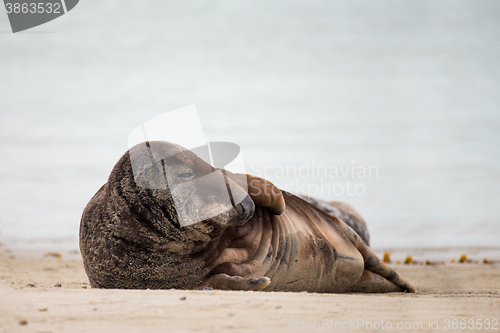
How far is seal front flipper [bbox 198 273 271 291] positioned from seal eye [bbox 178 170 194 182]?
0.78 metres

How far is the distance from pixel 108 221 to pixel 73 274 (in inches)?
111

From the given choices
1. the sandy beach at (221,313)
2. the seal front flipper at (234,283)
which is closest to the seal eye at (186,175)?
the seal front flipper at (234,283)

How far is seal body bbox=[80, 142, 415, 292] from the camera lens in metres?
3.30

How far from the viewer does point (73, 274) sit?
18.8 feet

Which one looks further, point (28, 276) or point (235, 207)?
point (28, 276)

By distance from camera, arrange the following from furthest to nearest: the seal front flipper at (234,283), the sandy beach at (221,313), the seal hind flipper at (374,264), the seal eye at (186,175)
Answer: the seal hind flipper at (374,264) < the seal eye at (186,175) < the seal front flipper at (234,283) < the sandy beach at (221,313)

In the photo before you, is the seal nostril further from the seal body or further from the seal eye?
the seal eye

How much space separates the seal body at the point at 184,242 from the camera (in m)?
3.30

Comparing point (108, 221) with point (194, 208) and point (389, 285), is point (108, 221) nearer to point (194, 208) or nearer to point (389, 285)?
point (194, 208)

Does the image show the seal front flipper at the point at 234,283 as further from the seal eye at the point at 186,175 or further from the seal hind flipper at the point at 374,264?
the seal hind flipper at the point at 374,264

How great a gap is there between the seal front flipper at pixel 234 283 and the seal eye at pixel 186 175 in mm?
779

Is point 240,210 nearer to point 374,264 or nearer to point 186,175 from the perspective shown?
point 186,175

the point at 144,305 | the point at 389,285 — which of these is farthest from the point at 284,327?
the point at 389,285

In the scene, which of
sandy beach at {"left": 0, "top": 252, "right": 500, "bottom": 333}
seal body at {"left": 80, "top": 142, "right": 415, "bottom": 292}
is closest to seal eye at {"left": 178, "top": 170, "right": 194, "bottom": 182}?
seal body at {"left": 80, "top": 142, "right": 415, "bottom": 292}
